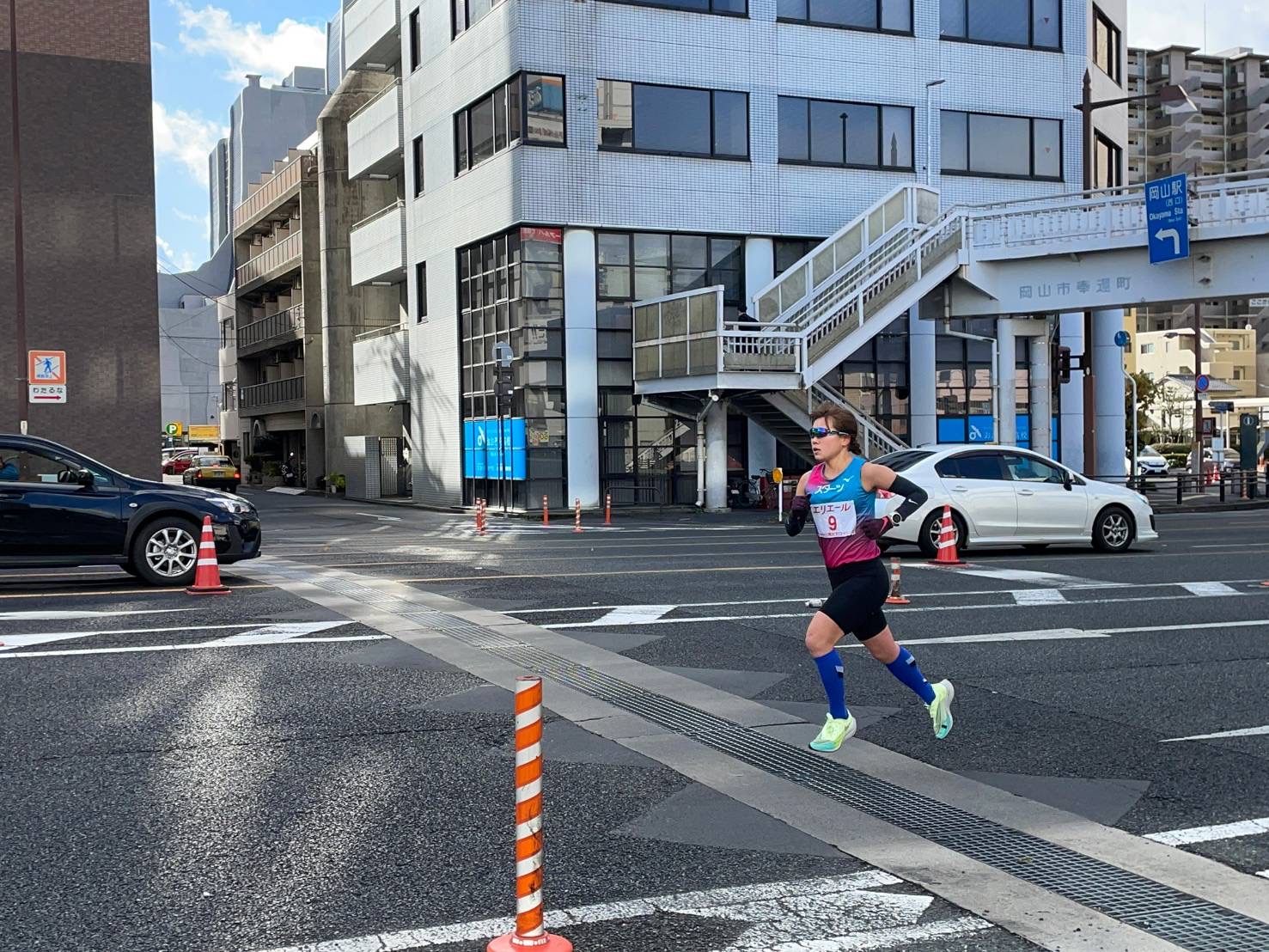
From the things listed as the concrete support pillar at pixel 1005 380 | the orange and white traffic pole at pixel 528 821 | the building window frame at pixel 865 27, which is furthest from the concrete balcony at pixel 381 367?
the orange and white traffic pole at pixel 528 821

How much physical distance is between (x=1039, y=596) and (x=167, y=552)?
30.1ft

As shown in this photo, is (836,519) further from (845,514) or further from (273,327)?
(273,327)

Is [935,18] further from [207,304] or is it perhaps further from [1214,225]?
[207,304]

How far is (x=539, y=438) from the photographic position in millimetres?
35250

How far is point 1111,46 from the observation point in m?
47.2

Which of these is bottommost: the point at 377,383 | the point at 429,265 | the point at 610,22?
the point at 377,383

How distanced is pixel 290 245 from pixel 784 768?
182 feet

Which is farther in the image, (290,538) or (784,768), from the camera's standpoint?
(290,538)

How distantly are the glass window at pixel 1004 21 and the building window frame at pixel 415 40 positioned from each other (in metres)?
15.1

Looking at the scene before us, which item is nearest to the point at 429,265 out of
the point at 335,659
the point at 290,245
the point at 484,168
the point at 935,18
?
the point at 484,168

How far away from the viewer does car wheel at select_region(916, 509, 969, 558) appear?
18594 mm

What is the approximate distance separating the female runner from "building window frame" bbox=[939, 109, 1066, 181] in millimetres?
33366

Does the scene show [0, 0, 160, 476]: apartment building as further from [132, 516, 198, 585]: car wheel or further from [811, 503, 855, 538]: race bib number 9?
[811, 503, 855, 538]: race bib number 9

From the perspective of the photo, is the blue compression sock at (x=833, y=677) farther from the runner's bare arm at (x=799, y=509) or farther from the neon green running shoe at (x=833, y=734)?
the runner's bare arm at (x=799, y=509)
